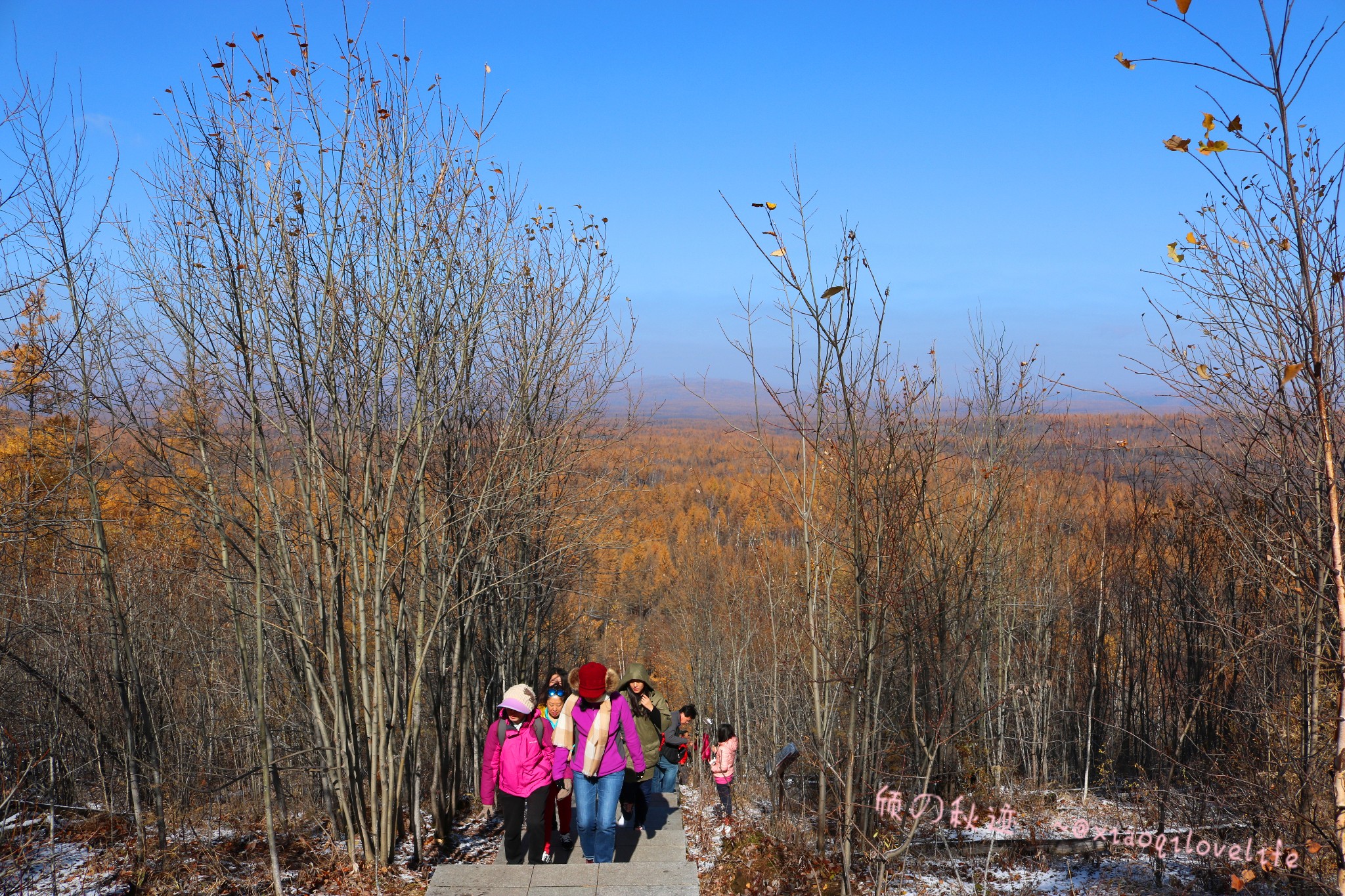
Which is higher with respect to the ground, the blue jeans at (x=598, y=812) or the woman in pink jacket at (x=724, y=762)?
the blue jeans at (x=598, y=812)

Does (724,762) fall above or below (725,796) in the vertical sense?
above

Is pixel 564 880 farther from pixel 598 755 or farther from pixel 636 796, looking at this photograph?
pixel 636 796

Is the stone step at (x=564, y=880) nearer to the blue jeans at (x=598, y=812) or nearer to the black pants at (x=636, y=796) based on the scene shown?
the blue jeans at (x=598, y=812)

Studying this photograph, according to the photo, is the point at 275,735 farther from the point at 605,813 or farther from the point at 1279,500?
the point at 1279,500

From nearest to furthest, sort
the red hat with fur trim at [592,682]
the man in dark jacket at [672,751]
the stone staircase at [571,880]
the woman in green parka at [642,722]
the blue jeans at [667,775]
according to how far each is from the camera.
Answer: the stone staircase at [571,880], the red hat with fur trim at [592,682], the woman in green parka at [642,722], the man in dark jacket at [672,751], the blue jeans at [667,775]

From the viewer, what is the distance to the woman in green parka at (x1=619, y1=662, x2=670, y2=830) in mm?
7383

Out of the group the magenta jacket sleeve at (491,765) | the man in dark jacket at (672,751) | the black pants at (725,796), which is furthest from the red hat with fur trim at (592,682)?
the black pants at (725,796)

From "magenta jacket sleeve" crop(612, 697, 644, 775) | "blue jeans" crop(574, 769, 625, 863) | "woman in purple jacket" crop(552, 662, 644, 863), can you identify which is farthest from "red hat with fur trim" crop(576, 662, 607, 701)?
"blue jeans" crop(574, 769, 625, 863)

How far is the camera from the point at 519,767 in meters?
6.14

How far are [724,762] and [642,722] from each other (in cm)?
179

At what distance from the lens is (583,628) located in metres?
22.4

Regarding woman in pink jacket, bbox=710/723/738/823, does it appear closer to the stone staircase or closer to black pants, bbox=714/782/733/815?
black pants, bbox=714/782/733/815

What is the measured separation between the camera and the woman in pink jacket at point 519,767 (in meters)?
6.14
